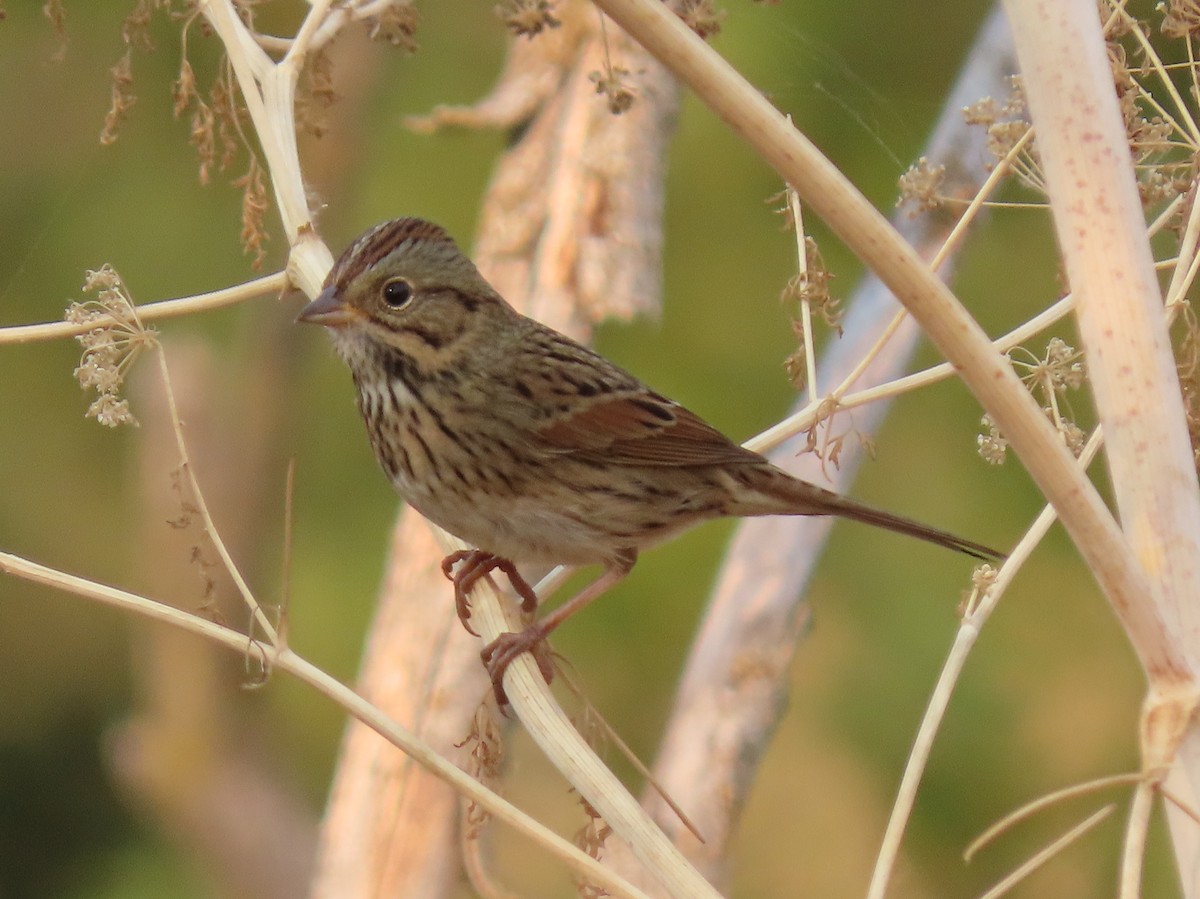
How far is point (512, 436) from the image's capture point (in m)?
1.97

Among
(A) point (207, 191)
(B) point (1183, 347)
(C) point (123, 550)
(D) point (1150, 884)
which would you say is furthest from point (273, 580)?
(B) point (1183, 347)

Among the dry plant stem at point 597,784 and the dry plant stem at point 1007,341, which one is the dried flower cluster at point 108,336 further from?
the dry plant stem at point 1007,341

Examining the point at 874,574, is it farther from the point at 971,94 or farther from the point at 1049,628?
the point at 971,94

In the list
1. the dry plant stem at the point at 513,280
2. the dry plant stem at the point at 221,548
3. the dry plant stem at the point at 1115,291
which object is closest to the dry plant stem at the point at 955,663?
the dry plant stem at the point at 1115,291

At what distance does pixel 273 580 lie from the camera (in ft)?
16.9

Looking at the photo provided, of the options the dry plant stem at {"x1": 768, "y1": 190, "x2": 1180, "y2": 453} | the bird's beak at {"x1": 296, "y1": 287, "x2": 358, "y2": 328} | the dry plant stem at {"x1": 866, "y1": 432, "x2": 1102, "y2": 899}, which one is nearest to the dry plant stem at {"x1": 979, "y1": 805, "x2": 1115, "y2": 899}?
the dry plant stem at {"x1": 866, "y1": 432, "x2": 1102, "y2": 899}

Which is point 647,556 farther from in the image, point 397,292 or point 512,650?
point 512,650

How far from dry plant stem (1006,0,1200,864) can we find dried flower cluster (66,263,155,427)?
0.85m

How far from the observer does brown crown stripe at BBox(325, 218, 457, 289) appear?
1757 millimetres

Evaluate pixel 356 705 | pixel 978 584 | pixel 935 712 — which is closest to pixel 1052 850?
pixel 935 712

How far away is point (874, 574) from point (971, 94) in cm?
171

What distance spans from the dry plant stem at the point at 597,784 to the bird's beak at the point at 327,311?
504 millimetres

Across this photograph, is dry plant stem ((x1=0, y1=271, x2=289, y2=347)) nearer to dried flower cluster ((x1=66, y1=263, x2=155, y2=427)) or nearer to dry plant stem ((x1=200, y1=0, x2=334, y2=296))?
dried flower cluster ((x1=66, y1=263, x2=155, y2=427))

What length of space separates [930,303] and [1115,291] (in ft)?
0.72
